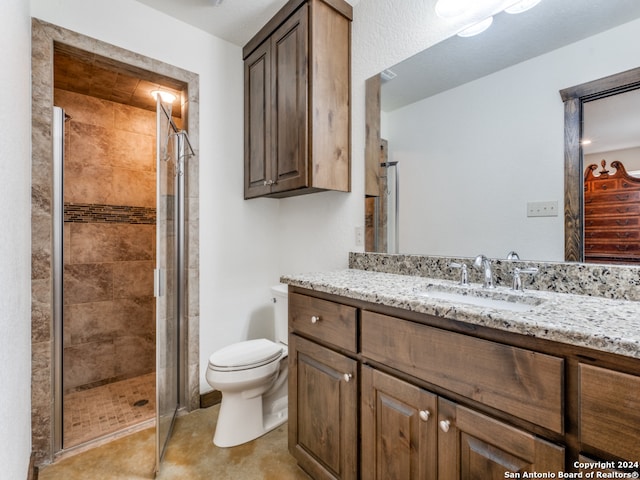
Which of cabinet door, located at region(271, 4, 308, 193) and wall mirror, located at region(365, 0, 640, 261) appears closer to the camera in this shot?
wall mirror, located at region(365, 0, 640, 261)

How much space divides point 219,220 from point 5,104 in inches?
50.9

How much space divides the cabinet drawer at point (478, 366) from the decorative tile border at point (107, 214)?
2.40 meters

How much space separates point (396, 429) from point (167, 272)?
136 centimetres

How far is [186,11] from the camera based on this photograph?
6.27 ft

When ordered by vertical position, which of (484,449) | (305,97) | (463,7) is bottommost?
(484,449)

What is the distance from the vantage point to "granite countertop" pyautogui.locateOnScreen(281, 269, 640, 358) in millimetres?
646

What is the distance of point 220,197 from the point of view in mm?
2217

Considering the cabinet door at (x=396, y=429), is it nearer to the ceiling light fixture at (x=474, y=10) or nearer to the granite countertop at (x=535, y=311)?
the granite countertop at (x=535, y=311)

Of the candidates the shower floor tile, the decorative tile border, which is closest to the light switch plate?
the shower floor tile

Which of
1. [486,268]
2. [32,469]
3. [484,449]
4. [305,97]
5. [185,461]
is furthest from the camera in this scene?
[305,97]

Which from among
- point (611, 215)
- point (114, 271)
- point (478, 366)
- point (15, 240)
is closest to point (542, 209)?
point (611, 215)

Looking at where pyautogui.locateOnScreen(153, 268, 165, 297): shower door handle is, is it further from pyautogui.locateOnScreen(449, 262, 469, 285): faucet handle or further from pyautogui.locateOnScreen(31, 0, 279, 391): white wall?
pyautogui.locateOnScreen(449, 262, 469, 285): faucet handle

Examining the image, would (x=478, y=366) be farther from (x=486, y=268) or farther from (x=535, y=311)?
(x=486, y=268)

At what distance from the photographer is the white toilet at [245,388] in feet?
5.58
